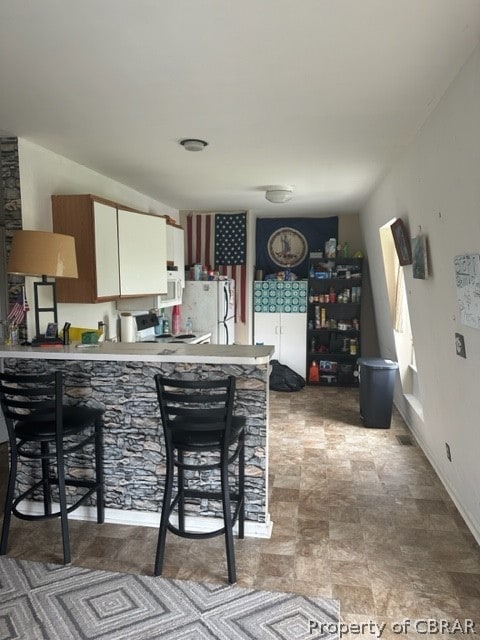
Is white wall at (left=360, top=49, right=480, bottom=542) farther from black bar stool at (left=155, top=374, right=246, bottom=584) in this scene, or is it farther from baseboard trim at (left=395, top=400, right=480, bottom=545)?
black bar stool at (left=155, top=374, right=246, bottom=584)

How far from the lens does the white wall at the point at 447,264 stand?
203 cm

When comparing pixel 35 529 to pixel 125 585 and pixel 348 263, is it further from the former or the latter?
pixel 348 263

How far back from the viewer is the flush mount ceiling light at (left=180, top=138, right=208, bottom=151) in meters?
2.92

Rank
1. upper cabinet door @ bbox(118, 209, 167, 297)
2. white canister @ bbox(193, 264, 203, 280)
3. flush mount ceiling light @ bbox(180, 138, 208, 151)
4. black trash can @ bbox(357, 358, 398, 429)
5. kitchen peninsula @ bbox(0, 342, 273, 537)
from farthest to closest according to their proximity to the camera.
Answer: white canister @ bbox(193, 264, 203, 280) → black trash can @ bbox(357, 358, 398, 429) → upper cabinet door @ bbox(118, 209, 167, 297) → flush mount ceiling light @ bbox(180, 138, 208, 151) → kitchen peninsula @ bbox(0, 342, 273, 537)

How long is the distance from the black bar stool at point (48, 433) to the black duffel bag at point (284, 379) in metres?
3.41

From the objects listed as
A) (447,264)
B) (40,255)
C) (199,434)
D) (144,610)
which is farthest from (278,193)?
(144,610)

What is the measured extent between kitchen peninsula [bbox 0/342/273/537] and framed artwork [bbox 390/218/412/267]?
1475 mm

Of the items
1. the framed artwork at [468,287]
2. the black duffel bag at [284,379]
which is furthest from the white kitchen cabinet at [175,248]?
the framed artwork at [468,287]

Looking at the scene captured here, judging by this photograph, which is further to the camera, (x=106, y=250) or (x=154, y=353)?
(x=106, y=250)

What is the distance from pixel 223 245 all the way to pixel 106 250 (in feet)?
9.49

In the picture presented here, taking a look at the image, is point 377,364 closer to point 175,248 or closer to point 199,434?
point 175,248

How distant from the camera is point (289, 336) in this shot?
6.16 metres

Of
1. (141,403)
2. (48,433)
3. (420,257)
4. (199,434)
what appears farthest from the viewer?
(420,257)

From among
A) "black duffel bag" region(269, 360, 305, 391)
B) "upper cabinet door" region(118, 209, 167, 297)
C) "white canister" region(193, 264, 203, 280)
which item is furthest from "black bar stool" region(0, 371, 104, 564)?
"black duffel bag" region(269, 360, 305, 391)
